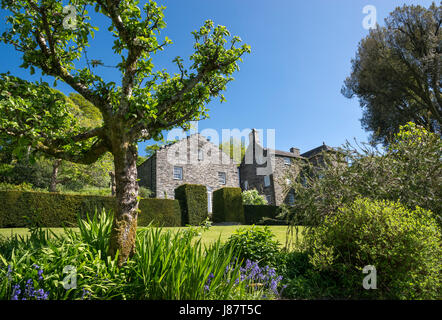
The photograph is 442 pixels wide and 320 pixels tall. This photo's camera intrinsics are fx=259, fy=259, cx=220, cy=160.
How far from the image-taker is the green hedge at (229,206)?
69.3ft

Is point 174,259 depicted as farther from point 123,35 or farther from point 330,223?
point 123,35

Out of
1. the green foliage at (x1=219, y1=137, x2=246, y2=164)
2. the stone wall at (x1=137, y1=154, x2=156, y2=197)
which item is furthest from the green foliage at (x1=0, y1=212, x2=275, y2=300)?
the green foliage at (x1=219, y1=137, x2=246, y2=164)

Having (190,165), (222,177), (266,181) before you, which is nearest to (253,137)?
(266,181)

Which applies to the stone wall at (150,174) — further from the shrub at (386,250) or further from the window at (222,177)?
the shrub at (386,250)

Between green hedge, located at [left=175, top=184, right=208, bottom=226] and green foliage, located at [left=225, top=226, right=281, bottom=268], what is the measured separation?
1383 cm

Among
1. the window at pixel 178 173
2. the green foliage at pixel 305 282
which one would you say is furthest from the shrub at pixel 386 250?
the window at pixel 178 173

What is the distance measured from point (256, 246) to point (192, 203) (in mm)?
14333

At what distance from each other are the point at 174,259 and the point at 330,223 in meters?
3.48

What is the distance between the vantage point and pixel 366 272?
14.9ft

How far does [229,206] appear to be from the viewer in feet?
69.7

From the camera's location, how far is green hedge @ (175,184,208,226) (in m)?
19.4
